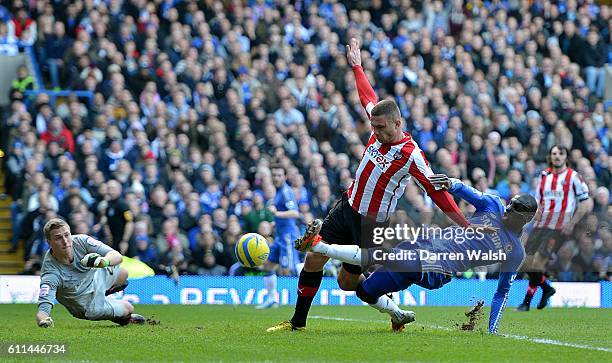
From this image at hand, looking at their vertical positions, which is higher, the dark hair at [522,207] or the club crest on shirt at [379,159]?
the club crest on shirt at [379,159]

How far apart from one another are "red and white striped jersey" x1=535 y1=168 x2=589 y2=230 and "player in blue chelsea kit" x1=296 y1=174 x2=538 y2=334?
5.52m

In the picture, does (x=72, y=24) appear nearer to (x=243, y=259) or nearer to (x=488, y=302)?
(x=488, y=302)

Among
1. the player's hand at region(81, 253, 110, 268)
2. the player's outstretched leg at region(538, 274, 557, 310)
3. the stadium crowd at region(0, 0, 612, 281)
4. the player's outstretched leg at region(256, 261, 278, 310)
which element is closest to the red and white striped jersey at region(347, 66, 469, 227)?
the player's hand at region(81, 253, 110, 268)

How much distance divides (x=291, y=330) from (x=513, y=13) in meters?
17.0

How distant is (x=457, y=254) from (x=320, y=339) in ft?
5.16

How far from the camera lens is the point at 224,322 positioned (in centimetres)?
1320

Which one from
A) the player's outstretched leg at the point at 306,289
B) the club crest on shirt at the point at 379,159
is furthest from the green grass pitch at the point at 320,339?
the club crest on shirt at the point at 379,159

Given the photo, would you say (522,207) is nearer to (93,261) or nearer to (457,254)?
(457,254)

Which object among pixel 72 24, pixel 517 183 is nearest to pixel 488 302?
pixel 517 183

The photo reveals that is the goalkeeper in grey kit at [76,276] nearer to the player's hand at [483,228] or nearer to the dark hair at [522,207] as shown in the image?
the player's hand at [483,228]

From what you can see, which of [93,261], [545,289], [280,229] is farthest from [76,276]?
[545,289]

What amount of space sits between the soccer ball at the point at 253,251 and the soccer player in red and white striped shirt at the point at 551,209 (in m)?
5.11

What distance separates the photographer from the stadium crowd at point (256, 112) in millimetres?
19094

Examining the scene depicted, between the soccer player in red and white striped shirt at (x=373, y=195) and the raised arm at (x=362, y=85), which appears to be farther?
the raised arm at (x=362, y=85)
